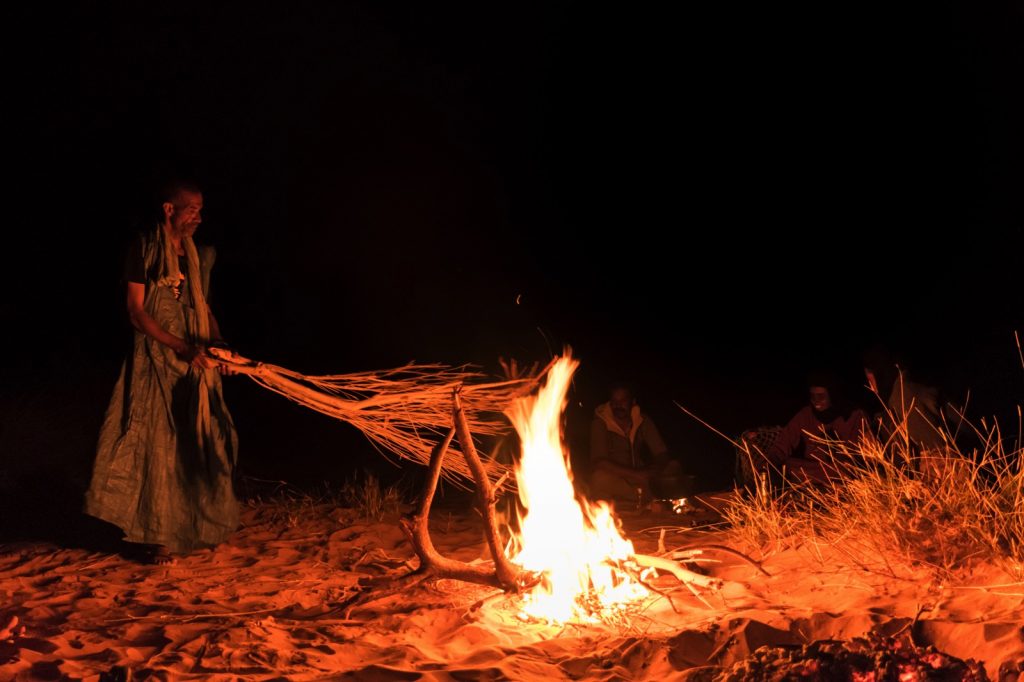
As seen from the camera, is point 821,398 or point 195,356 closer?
point 195,356

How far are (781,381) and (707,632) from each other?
1083cm

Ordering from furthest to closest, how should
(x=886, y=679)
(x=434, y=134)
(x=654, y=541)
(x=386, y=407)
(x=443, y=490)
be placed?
(x=434, y=134) < (x=443, y=490) < (x=654, y=541) < (x=386, y=407) < (x=886, y=679)

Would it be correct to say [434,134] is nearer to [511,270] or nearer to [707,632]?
[511,270]

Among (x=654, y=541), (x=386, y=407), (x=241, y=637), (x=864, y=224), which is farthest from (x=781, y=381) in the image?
(x=241, y=637)

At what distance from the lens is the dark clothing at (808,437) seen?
614cm

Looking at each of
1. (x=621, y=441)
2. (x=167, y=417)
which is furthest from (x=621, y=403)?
(x=167, y=417)

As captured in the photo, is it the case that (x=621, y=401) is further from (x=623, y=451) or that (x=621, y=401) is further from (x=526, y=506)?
(x=526, y=506)

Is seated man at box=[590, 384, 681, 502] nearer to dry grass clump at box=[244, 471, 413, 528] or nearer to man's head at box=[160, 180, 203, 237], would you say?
dry grass clump at box=[244, 471, 413, 528]

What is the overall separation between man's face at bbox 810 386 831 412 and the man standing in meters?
3.72

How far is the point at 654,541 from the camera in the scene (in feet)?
17.6

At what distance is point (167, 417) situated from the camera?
5.12 m

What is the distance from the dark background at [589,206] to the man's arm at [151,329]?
5.97 m

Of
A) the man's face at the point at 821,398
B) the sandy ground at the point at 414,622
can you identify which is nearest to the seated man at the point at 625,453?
the man's face at the point at 821,398

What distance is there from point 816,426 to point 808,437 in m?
0.11
